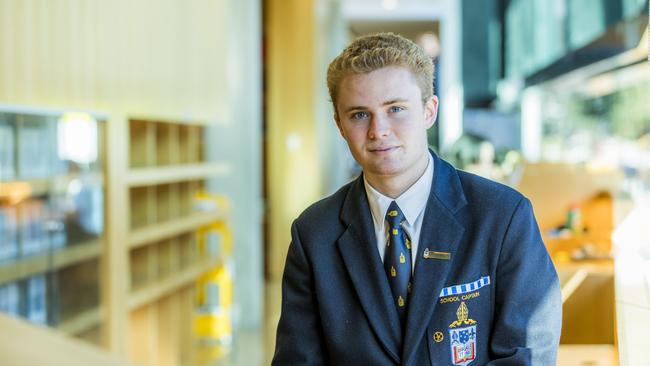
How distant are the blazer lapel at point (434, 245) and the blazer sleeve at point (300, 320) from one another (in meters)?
0.21

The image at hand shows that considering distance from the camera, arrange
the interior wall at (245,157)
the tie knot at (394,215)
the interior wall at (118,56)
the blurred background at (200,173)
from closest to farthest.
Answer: the tie knot at (394,215)
the blurred background at (200,173)
the interior wall at (118,56)
the interior wall at (245,157)

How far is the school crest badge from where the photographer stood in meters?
1.53

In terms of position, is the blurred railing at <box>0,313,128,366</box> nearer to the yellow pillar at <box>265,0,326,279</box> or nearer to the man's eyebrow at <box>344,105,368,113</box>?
the man's eyebrow at <box>344,105,368,113</box>

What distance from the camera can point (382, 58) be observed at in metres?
1.52

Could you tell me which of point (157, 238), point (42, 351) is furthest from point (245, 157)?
point (42, 351)

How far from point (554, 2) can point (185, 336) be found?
539 centimetres

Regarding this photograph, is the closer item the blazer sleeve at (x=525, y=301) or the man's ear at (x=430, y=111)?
the blazer sleeve at (x=525, y=301)

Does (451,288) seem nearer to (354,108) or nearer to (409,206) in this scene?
(409,206)

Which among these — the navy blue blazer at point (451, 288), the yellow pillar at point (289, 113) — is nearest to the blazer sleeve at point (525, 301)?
the navy blue blazer at point (451, 288)

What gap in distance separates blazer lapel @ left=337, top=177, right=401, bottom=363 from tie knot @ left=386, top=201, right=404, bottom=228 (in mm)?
42

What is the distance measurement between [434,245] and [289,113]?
9.56m

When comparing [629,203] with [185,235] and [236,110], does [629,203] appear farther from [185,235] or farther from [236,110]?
[236,110]

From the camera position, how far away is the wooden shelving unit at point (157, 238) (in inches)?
165

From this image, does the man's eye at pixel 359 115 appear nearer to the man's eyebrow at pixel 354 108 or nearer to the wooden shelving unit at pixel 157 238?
the man's eyebrow at pixel 354 108
